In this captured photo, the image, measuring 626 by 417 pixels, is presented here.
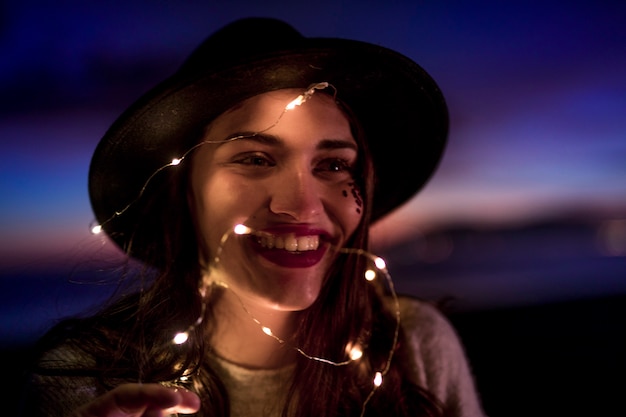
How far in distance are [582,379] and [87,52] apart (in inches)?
129

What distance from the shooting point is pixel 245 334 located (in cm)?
181

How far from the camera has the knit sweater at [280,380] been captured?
1.57 metres

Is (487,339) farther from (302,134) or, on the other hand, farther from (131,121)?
(131,121)

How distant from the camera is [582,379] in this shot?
281 centimetres

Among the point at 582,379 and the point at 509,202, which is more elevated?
the point at 509,202

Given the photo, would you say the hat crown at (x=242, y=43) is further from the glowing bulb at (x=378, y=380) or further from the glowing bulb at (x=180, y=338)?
the glowing bulb at (x=378, y=380)

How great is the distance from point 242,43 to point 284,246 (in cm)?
71

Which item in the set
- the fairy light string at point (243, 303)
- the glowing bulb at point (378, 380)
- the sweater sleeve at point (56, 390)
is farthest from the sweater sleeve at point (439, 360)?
the sweater sleeve at point (56, 390)

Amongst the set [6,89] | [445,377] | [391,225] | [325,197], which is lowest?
[445,377]

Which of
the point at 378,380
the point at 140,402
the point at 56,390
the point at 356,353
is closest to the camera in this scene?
the point at 140,402

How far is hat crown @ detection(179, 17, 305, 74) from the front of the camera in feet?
4.92

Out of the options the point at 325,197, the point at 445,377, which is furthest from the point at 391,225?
the point at 325,197

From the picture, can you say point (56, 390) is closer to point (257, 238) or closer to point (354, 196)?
point (257, 238)

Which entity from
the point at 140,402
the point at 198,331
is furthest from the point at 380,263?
the point at 140,402
